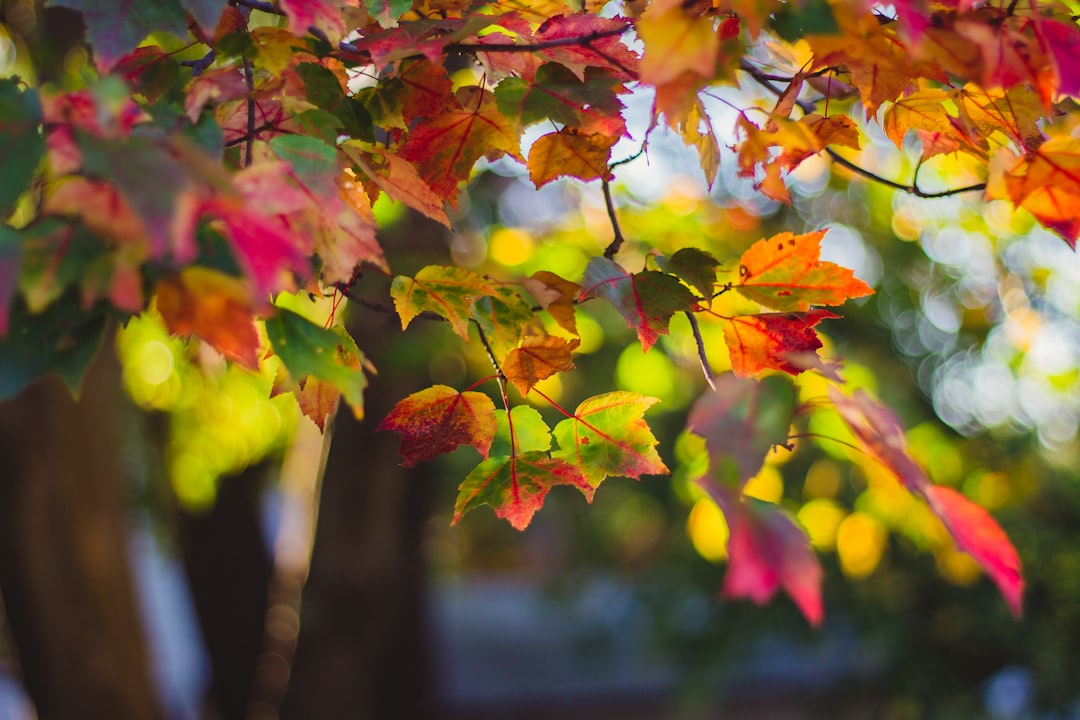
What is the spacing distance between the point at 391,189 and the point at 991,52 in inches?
19.5

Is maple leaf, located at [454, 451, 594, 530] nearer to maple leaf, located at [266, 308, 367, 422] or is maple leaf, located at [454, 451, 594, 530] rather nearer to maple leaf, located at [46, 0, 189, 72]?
maple leaf, located at [266, 308, 367, 422]

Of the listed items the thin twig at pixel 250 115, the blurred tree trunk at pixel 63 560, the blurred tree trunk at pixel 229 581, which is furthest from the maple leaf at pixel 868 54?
the blurred tree trunk at pixel 229 581

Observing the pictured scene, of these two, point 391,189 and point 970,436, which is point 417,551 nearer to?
point 970,436

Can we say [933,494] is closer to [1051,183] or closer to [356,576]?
[1051,183]

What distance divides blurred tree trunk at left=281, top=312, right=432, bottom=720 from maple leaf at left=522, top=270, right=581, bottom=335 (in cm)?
233

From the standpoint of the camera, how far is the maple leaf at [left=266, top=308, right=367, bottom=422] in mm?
619

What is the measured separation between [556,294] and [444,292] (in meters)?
0.11

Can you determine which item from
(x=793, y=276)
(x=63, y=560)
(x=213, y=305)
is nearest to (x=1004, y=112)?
(x=793, y=276)

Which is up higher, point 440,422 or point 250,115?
point 250,115

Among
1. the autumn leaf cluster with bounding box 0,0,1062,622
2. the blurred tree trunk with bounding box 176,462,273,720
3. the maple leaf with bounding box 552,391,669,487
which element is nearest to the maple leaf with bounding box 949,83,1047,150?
the autumn leaf cluster with bounding box 0,0,1062,622

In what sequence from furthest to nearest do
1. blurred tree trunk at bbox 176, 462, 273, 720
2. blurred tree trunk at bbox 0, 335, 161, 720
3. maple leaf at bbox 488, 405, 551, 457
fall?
blurred tree trunk at bbox 176, 462, 273, 720
blurred tree trunk at bbox 0, 335, 161, 720
maple leaf at bbox 488, 405, 551, 457

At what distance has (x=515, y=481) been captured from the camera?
2.69ft

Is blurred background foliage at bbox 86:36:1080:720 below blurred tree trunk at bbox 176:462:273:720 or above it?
above

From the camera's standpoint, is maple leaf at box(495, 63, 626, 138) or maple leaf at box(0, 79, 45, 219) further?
maple leaf at box(495, 63, 626, 138)
